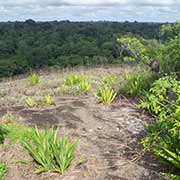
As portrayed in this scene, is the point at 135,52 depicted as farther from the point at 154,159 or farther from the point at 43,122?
the point at 154,159

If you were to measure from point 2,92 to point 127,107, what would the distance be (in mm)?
3942

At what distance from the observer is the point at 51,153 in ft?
14.7

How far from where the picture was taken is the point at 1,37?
4644 centimetres

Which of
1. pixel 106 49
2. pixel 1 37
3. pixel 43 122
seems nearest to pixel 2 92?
pixel 43 122

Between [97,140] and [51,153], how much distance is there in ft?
3.48

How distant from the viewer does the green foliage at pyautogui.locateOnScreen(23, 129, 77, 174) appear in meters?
4.39

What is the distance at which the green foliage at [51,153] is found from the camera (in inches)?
173

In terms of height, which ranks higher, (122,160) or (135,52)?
(135,52)

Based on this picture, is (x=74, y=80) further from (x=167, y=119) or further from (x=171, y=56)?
(x=167, y=119)

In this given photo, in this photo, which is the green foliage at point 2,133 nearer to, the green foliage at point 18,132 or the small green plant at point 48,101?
the green foliage at point 18,132

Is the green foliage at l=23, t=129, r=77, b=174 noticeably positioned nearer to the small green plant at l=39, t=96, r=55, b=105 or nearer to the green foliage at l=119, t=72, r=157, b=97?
the small green plant at l=39, t=96, r=55, b=105

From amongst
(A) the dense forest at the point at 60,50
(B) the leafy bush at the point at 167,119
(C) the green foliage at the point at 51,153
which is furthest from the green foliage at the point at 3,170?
(A) the dense forest at the point at 60,50

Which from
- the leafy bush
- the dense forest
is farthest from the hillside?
the dense forest

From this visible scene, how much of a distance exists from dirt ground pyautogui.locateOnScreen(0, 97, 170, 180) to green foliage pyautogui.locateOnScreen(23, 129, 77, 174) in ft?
0.30
